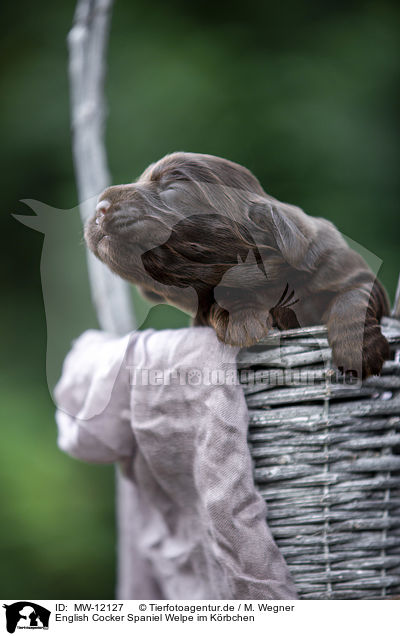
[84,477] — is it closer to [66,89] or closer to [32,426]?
[32,426]

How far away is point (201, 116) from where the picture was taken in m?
0.56

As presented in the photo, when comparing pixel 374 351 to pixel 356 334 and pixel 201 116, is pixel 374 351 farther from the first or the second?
pixel 201 116

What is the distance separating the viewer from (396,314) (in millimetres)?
475

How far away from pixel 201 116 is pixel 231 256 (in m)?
0.18

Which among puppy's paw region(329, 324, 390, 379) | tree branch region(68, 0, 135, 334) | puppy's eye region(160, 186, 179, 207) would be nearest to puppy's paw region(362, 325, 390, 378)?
puppy's paw region(329, 324, 390, 379)

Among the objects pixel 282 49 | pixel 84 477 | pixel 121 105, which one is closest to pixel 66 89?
pixel 121 105

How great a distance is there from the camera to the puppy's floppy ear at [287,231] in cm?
45

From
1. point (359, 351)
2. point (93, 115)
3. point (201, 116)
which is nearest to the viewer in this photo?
point (359, 351)

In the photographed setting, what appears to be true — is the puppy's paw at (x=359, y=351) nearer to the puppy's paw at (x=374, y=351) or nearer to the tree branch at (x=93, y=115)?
the puppy's paw at (x=374, y=351)

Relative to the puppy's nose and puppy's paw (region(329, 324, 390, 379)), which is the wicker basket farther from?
the puppy's nose

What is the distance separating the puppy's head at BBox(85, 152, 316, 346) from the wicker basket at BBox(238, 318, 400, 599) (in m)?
0.04

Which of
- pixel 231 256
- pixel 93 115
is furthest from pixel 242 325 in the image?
pixel 93 115

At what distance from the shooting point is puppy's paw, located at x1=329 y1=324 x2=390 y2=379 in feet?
1.39

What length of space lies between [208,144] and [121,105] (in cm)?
17
